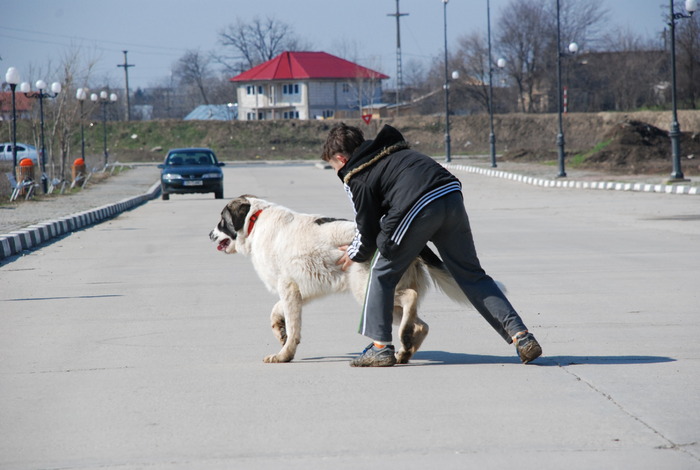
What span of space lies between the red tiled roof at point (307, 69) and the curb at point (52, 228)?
254ft

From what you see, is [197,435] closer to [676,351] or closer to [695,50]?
[676,351]

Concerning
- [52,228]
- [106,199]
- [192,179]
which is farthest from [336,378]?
[192,179]

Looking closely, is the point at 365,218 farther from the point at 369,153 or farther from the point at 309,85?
the point at 309,85

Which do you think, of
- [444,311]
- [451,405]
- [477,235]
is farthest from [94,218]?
[451,405]

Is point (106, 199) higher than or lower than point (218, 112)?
lower

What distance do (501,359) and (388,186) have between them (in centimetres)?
140

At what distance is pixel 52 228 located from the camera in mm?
17938

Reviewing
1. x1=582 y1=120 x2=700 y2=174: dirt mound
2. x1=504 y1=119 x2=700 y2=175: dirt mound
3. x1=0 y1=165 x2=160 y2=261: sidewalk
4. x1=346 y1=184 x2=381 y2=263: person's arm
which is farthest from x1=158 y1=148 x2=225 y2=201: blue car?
x1=346 y1=184 x2=381 y2=263: person's arm

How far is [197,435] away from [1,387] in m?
1.83

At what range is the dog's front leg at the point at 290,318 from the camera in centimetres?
644

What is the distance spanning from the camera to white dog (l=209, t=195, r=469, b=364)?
6375 millimetres

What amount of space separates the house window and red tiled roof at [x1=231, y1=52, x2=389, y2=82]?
141 cm

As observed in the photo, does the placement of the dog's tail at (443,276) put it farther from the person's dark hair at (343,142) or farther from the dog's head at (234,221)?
the dog's head at (234,221)

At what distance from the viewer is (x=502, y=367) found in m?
6.12
